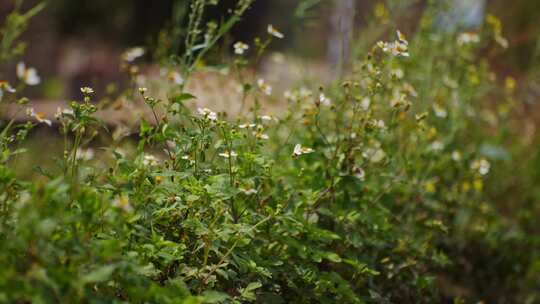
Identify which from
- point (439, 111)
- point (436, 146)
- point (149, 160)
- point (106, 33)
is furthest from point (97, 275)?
point (106, 33)

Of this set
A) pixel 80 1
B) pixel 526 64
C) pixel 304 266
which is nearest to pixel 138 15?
pixel 80 1

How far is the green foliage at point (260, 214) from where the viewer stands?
3.97 feet

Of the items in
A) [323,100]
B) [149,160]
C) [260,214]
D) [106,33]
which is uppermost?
[323,100]

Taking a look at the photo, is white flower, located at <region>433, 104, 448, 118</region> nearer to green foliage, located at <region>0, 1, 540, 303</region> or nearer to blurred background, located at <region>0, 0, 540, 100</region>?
green foliage, located at <region>0, 1, 540, 303</region>

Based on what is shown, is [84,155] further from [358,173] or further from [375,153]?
[375,153]

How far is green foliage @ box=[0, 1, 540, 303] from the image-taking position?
1.21 meters

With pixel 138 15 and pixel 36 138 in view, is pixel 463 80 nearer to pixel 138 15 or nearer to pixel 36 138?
pixel 36 138

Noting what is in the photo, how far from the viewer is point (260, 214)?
65.4 inches

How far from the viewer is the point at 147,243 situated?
142 cm

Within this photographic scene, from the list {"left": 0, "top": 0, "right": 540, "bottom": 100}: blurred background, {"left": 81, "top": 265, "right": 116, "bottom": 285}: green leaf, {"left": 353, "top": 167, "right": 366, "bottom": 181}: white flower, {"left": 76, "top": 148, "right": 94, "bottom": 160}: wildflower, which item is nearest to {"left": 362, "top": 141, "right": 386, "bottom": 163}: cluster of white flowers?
{"left": 353, "top": 167, "right": 366, "bottom": 181}: white flower

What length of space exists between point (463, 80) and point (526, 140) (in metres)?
0.84

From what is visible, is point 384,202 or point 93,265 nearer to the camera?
point 93,265

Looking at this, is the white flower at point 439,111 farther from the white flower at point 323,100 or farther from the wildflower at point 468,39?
the white flower at point 323,100

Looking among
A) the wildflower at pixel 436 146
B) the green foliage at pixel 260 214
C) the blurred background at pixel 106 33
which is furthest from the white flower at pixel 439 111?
the blurred background at pixel 106 33
